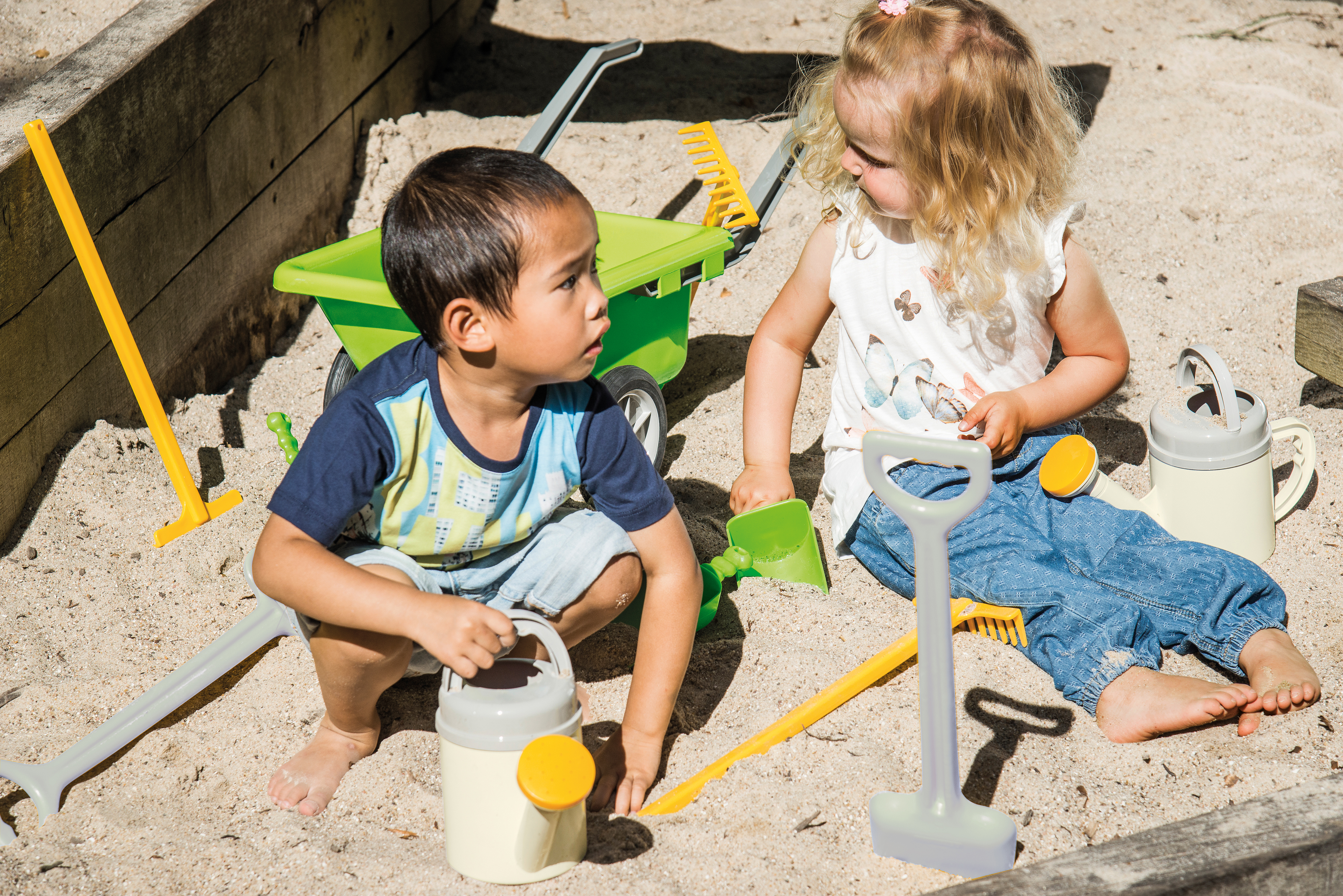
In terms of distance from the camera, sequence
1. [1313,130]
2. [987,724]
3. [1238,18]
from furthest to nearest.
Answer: [1238,18]
[1313,130]
[987,724]

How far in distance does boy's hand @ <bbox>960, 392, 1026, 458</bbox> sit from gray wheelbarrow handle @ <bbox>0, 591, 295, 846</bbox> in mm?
1134

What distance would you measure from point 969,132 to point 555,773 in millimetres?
1215

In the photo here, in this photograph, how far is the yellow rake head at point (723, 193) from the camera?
2582 millimetres

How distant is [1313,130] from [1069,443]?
198cm

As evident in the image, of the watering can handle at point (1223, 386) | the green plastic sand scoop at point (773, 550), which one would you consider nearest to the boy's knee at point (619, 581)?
the green plastic sand scoop at point (773, 550)

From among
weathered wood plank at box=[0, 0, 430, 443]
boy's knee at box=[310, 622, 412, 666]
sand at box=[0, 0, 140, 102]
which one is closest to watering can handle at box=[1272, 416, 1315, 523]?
boy's knee at box=[310, 622, 412, 666]

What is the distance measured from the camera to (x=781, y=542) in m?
2.01

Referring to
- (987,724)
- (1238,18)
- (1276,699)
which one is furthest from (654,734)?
(1238,18)

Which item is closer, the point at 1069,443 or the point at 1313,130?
the point at 1069,443

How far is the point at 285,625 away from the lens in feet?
5.71

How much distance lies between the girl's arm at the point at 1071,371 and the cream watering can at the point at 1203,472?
75 mm

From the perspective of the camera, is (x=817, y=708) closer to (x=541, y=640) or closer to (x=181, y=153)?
(x=541, y=640)

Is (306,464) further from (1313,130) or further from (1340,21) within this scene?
(1340,21)

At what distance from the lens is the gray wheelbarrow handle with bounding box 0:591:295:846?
1533 mm
